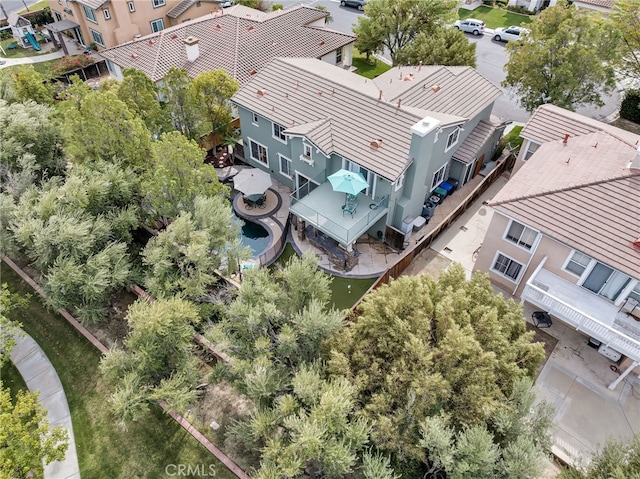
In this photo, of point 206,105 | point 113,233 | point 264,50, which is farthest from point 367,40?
point 113,233

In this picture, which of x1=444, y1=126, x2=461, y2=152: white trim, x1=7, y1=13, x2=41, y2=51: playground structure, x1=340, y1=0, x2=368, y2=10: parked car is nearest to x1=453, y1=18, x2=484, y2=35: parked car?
x1=340, y1=0, x2=368, y2=10: parked car

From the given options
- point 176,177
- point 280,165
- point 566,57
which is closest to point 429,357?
point 176,177

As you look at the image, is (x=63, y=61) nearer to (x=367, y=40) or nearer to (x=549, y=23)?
(x=367, y=40)

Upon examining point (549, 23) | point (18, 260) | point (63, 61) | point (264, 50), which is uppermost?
point (549, 23)

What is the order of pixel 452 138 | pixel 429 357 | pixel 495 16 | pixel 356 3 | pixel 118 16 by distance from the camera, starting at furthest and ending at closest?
pixel 356 3 → pixel 495 16 → pixel 118 16 → pixel 452 138 → pixel 429 357

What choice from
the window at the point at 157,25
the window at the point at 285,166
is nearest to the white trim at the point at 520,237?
the window at the point at 285,166

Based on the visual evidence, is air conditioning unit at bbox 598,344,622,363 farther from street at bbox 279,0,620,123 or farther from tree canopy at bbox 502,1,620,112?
street at bbox 279,0,620,123

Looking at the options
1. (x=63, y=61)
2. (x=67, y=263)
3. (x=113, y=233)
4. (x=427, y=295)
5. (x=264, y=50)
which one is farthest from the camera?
(x=63, y=61)

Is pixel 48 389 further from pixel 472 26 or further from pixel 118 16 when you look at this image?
pixel 472 26
